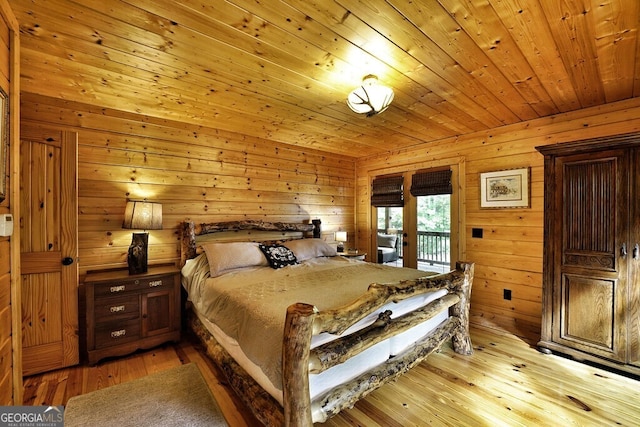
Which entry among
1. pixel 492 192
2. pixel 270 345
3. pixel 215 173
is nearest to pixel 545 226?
pixel 492 192

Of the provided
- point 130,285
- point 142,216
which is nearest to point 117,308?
point 130,285

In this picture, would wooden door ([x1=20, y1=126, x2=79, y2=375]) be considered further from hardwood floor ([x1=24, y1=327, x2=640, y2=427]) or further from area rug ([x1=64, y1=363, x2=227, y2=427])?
area rug ([x1=64, y1=363, x2=227, y2=427])

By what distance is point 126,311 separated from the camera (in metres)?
2.57

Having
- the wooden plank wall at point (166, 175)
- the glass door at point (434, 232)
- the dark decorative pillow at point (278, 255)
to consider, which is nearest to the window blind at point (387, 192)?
the glass door at point (434, 232)

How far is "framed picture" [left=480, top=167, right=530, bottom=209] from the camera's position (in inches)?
124

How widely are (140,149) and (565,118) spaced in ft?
15.0

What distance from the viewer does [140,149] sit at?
9.95 feet

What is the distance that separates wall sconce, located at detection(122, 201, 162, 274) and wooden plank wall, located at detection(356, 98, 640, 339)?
12.1 feet

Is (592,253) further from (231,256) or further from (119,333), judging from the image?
(119,333)

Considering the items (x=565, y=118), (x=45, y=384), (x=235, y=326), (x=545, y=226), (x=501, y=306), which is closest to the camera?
(x=235, y=326)

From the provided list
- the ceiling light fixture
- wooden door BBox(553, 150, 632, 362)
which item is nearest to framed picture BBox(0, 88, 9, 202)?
the ceiling light fixture

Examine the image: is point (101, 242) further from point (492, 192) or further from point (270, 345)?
point (492, 192)

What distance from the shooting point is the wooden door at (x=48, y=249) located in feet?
7.57

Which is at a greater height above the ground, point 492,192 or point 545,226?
point 492,192
